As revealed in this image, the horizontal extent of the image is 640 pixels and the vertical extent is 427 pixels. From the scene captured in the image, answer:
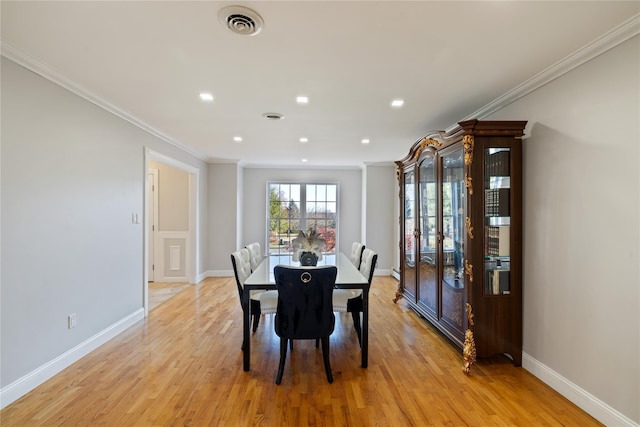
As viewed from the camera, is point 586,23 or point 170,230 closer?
point 586,23

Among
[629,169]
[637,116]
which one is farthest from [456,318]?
[637,116]

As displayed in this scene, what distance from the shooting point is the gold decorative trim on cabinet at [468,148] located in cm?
257

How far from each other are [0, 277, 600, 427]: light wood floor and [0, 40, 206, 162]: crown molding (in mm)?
2387

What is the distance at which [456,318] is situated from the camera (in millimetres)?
2840

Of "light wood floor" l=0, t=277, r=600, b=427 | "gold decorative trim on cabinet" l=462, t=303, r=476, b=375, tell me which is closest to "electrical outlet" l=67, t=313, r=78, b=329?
"light wood floor" l=0, t=277, r=600, b=427

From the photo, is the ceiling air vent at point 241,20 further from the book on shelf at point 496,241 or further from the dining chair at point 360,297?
the book on shelf at point 496,241

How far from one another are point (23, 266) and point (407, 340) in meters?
3.39

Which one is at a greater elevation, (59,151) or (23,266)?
(59,151)

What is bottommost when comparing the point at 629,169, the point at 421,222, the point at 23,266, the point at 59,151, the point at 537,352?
the point at 537,352

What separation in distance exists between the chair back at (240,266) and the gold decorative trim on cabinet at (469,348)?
2088 mm

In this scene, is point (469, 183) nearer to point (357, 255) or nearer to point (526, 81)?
point (526, 81)

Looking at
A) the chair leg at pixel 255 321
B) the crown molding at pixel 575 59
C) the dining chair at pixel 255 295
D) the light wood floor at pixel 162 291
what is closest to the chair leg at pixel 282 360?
the dining chair at pixel 255 295

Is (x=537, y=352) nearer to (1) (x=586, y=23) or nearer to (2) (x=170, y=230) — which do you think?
(1) (x=586, y=23)

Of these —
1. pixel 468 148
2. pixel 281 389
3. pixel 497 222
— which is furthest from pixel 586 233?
pixel 281 389
